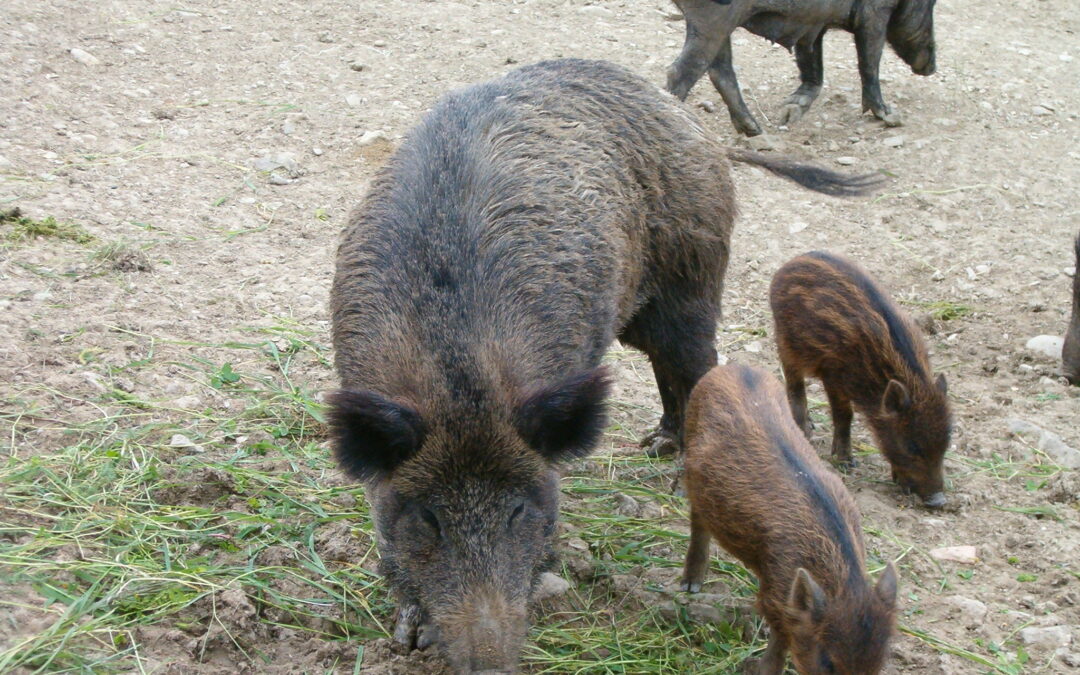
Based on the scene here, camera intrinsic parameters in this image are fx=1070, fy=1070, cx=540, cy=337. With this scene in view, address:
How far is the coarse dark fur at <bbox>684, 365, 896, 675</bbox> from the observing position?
316 cm

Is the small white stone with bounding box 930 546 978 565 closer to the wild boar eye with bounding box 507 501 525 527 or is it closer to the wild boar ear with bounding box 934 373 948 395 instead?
the wild boar ear with bounding box 934 373 948 395

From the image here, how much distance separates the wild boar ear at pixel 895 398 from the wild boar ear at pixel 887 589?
1.83 metres

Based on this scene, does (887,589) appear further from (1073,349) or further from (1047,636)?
(1073,349)

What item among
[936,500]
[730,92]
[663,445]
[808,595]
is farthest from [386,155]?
[808,595]

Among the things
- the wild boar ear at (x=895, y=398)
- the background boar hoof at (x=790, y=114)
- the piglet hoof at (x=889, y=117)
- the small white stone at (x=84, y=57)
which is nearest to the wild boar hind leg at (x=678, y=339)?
the wild boar ear at (x=895, y=398)

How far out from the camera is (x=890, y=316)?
5.14m

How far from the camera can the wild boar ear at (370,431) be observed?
3068 millimetres

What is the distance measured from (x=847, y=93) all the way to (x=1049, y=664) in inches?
296

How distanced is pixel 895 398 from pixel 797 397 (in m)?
0.68

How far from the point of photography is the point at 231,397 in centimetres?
509

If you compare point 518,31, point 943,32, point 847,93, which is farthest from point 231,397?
point 943,32

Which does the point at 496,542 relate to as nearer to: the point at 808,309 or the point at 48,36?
the point at 808,309

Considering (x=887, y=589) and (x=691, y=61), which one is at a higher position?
(x=887, y=589)

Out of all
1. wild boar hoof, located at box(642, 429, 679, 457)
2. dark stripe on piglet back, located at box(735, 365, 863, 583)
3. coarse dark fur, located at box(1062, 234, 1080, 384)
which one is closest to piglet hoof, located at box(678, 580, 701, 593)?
dark stripe on piglet back, located at box(735, 365, 863, 583)
